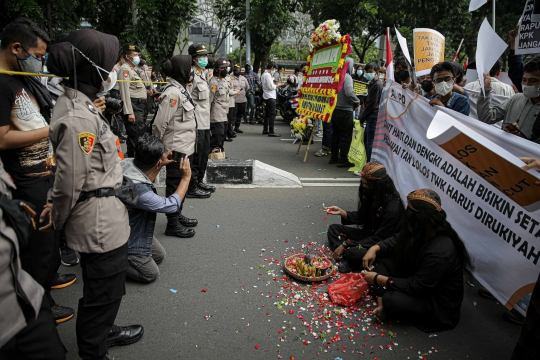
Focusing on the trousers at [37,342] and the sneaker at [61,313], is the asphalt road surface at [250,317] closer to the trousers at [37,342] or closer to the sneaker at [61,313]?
the sneaker at [61,313]

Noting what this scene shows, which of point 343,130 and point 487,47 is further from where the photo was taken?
point 343,130

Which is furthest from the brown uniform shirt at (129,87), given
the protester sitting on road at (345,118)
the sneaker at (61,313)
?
the sneaker at (61,313)

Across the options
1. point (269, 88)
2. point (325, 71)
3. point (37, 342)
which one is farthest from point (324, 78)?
point (37, 342)

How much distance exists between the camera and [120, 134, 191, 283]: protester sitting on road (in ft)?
10.0

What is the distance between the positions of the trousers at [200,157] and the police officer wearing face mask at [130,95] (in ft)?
4.14

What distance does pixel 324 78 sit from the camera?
23.7ft

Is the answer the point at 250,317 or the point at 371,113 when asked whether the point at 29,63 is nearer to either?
the point at 250,317

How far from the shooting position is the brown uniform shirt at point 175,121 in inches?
169

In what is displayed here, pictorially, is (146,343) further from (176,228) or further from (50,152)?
(176,228)

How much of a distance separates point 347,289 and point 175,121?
8.22 ft

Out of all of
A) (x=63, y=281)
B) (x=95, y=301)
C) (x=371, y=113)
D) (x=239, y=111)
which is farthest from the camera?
(x=239, y=111)

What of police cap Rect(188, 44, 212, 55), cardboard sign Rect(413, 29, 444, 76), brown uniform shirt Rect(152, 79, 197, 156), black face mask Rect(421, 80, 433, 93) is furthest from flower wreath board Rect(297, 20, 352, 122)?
brown uniform shirt Rect(152, 79, 197, 156)

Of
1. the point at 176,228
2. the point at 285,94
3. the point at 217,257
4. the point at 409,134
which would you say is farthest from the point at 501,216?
the point at 285,94

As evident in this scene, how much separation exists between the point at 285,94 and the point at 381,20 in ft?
52.4
